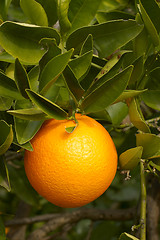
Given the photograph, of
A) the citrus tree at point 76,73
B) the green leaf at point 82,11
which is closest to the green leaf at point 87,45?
the citrus tree at point 76,73

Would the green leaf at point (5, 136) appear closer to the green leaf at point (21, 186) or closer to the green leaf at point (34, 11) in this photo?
the green leaf at point (34, 11)

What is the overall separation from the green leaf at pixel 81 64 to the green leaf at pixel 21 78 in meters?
0.09

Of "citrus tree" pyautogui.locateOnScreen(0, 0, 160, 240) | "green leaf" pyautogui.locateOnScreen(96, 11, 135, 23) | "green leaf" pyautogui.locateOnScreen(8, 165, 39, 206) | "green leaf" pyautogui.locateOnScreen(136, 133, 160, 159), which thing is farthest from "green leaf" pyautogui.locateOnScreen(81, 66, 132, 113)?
"green leaf" pyautogui.locateOnScreen(8, 165, 39, 206)

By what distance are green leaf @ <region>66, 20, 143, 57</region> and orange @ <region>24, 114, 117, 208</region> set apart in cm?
16

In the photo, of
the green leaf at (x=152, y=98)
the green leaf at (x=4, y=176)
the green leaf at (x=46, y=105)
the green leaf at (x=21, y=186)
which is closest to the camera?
the green leaf at (x=46, y=105)

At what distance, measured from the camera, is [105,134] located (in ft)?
2.58

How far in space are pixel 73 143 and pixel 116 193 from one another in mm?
1367

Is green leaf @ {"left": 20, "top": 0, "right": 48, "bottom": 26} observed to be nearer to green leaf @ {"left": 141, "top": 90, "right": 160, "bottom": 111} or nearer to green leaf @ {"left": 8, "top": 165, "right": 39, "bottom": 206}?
green leaf @ {"left": 141, "top": 90, "right": 160, "bottom": 111}

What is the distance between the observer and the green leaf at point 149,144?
0.77 meters

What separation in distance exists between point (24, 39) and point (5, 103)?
0.15 meters

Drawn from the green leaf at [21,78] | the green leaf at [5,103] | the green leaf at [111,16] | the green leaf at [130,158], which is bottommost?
the green leaf at [130,158]

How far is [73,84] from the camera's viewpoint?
0.71 metres

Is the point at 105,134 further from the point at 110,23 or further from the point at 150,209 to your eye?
the point at 150,209

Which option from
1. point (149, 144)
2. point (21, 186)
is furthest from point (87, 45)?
point (21, 186)
